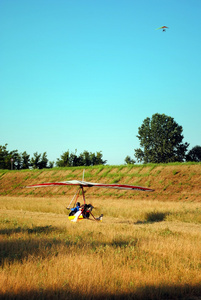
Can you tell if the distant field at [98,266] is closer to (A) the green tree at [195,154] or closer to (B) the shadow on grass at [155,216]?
(B) the shadow on grass at [155,216]

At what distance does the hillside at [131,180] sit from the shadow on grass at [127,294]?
22.7 meters

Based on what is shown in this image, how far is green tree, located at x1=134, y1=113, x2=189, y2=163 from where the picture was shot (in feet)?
245

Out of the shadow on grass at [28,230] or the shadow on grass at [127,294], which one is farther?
the shadow on grass at [28,230]

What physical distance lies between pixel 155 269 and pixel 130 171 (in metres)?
36.5

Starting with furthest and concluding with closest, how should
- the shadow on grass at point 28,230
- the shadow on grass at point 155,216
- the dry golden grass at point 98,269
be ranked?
1. the shadow on grass at point 155,216
2. the shadow on grass at point 28,230
3. the dry golden grass at point 98,269

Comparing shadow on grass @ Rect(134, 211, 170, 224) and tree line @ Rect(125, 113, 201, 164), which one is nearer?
shadow on grass @ Rect(134, 211, 170, 224)

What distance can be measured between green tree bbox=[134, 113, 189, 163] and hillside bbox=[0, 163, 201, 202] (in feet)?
93.5

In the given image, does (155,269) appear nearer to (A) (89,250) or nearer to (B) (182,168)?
(A) (89,250)

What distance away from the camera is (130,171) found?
44.3 meters

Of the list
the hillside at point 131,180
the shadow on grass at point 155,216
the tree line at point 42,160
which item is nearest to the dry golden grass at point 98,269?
the shadow on grass at point 155,216

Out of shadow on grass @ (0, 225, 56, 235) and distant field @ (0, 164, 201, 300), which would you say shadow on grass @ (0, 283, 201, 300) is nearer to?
distant field @ (0, 164, 201, 300)

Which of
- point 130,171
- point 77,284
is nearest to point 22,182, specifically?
point 130,171

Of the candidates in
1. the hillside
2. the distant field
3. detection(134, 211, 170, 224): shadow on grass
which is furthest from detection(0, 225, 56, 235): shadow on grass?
the hillside

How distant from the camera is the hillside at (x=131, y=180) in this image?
34.1 metres
